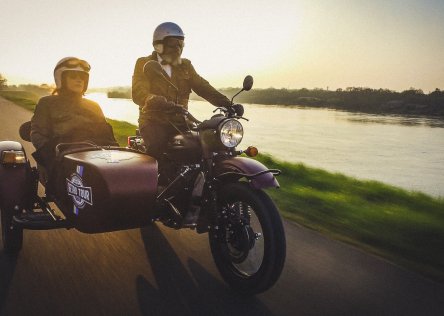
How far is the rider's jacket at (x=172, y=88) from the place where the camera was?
4277 mm

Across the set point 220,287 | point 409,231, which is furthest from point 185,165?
point 409,231

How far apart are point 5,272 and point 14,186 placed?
80cm

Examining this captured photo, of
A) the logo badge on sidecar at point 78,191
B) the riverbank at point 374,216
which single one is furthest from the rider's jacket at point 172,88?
the riverbank at point 374,216

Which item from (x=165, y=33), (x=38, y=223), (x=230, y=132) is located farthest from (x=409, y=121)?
(x=38, y=223)

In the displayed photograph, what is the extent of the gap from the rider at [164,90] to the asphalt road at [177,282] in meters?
1.03

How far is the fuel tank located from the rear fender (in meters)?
0.73

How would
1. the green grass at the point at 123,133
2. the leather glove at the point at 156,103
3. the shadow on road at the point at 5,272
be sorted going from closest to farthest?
the shadow on road at the point at 5,272 → the leather glove at the point at 156,103 → the green grass at the point at 123,133

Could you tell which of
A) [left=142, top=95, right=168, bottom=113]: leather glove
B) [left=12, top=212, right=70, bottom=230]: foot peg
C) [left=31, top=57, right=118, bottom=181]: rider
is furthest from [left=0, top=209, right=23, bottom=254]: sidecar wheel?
[left=142, top=95, right=168, bottom=113]: leather glove

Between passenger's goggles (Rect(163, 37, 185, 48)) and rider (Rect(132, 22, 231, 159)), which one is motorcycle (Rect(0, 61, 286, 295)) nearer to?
rider (Rect(132, 22, 231, 159))

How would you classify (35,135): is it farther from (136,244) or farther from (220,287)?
(220,287)

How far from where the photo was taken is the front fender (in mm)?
3207

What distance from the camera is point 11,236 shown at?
3947 millimetres

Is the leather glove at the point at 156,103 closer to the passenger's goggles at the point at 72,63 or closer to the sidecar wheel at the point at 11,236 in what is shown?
the passenger's goggles at the point at 72,63

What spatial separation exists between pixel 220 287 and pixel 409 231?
3.11m
